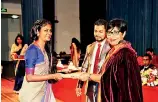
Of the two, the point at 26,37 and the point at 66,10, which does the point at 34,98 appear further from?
the point at 66,10

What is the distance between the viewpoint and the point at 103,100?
1814mm

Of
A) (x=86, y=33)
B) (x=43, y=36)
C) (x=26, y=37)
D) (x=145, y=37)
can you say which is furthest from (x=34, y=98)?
(x=86, y=33)

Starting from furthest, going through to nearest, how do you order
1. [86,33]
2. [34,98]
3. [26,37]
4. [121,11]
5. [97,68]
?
[86,33] < [26,37] < [121,11] < [97,68] < [34,98]

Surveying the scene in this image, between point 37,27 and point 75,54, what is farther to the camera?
point 75,54

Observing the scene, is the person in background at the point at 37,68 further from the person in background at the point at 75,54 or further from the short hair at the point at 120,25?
the person in background at the point at 75,54

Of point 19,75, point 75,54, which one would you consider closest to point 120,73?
point 19,75

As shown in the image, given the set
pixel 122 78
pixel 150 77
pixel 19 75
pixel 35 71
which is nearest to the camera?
pixel 122 78

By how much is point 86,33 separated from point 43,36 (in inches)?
352

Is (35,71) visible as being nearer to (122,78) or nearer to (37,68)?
(37,68)

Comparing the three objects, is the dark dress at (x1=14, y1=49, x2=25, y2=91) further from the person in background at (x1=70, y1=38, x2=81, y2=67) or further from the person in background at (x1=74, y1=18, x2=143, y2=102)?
the person in background at (x1=74, y1=18, x2=143, y2=102)

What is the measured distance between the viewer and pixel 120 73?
1.70m

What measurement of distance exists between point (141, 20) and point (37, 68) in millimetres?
5469

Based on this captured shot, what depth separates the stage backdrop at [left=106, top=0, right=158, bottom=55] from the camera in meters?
6.74

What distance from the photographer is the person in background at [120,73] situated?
1.71m
